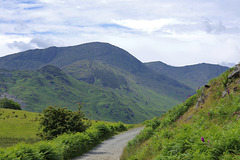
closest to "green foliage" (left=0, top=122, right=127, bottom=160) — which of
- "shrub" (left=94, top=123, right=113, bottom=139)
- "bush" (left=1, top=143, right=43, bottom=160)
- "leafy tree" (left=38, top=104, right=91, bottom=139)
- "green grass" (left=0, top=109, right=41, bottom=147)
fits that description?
"bush" (left=1, top=143, right=43, bottom=160)

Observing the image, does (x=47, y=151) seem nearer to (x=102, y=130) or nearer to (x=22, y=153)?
(x=22, y=153)

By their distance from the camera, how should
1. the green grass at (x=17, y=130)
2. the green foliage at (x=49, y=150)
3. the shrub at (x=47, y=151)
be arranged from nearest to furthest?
the green foliage at (x=49, y=150), the shrub at (x=47, y=151), the green grass at (x=17, y=130)

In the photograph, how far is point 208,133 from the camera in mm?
10172

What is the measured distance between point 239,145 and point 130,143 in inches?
646

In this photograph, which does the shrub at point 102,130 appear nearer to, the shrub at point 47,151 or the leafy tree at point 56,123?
the leafy tree at point 56,123

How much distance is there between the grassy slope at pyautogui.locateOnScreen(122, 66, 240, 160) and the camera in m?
8.55

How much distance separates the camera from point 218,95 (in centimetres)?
1642

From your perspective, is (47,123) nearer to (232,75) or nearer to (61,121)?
(61,121)

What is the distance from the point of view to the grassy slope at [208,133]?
28.1 ft

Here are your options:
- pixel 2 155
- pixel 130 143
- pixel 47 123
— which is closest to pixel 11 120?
pixel 47 123

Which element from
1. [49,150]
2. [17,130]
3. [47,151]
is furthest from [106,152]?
[17,130]

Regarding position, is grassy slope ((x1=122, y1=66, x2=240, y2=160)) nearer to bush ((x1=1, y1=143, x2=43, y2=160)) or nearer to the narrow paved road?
the narrow paved road

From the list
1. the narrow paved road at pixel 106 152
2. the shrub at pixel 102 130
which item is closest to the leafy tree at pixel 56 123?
the narrow paved road at pixel 106 152

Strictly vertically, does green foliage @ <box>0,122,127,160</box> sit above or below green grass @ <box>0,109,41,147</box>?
above
